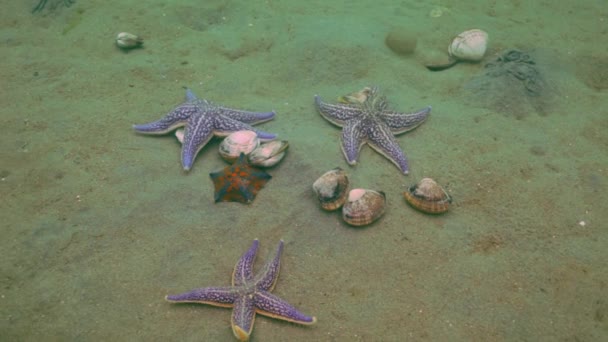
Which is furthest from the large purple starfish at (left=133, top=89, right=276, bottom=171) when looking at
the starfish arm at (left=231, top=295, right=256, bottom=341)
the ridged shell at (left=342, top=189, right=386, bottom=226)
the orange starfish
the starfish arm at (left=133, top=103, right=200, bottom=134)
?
the starfish arm at (left=231, top=295, right=256, bottom=341)

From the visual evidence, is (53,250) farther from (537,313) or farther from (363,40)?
(363,40)

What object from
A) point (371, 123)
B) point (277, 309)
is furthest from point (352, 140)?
point (277, 309)

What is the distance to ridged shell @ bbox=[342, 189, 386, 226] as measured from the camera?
395cm

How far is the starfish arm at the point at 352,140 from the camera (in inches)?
184

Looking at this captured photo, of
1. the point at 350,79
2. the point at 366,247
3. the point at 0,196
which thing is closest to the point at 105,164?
the point at 0,196

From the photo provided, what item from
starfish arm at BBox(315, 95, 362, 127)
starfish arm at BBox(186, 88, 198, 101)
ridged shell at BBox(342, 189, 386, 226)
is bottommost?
starfish arm at BBox(186, 88, 198, 101)

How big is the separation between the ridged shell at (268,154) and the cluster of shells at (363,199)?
64 centimetres

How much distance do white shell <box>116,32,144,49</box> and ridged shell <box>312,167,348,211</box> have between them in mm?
4319

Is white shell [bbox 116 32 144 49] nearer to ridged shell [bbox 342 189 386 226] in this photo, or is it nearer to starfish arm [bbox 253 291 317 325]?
ridged shell [bbox 342 189 386 226]

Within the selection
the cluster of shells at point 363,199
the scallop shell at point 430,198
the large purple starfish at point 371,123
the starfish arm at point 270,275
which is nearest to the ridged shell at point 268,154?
the cluster of shells at point 363,199

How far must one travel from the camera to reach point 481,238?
12.9 ft

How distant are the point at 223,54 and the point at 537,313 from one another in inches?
221

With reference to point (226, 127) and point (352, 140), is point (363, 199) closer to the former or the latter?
point (352, 140)

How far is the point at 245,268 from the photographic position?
140 inches
